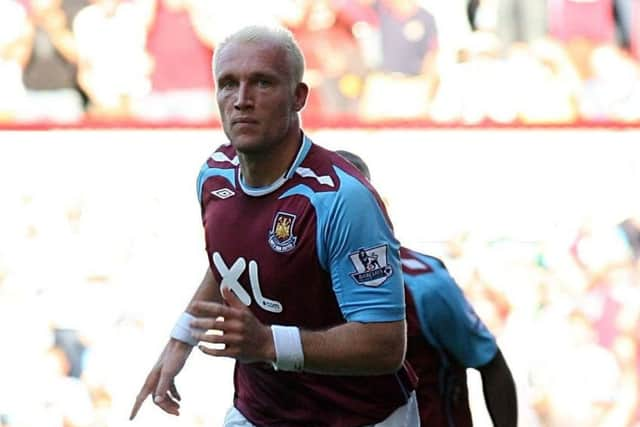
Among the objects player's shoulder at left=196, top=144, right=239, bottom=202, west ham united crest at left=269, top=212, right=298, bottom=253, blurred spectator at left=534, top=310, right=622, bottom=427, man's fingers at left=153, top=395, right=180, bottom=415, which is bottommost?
blurred spectator at left=534, top=310, right=622, bottom=427

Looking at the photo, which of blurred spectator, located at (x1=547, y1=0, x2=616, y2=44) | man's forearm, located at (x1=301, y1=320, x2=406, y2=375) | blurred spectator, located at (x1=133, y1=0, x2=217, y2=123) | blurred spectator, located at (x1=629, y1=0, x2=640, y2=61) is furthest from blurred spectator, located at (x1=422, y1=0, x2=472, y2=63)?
man's forearm, located at (x1=301, y1=320, x2=406, y2=375)

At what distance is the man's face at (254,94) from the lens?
11.7 feet

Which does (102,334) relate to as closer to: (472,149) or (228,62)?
(472,149)

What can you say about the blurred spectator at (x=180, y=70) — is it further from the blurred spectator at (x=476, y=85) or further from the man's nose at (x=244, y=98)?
the man's nose at (x=244, y=98)

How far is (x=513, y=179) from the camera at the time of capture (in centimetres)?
818

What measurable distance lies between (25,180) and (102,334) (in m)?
0.91

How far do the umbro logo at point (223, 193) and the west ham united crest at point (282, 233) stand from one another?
0.22m

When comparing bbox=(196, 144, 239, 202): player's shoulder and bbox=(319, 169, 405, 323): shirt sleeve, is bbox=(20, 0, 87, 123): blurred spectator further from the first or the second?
bbox=(319, 169, 405, 323): shirt sleeve

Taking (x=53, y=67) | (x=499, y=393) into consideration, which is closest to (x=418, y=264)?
(x=499, y=393)

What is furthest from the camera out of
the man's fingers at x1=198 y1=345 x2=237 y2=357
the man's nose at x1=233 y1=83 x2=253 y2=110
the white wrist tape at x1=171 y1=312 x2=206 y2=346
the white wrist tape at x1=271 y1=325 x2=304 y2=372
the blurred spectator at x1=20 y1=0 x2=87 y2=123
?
the blurred spectator at x1=20 y1=0 x2=87 y2=123

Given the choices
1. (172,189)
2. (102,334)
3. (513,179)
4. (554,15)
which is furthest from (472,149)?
(102,334)

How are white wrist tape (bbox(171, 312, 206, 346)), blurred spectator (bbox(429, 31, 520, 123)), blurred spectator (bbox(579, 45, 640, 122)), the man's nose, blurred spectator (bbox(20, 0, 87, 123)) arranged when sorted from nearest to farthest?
the man's nose
white wrist tape (bbox(171, 312, 206, 346))
blurred spectator (bbox(20, 0, 87, 123))
blurred spectator (bbox(429, 31, 520, 123))
blurred spectator (bbox(579, 45, 640, 122))

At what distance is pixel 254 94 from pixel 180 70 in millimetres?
4507

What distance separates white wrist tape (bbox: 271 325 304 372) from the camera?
341 centimetres
